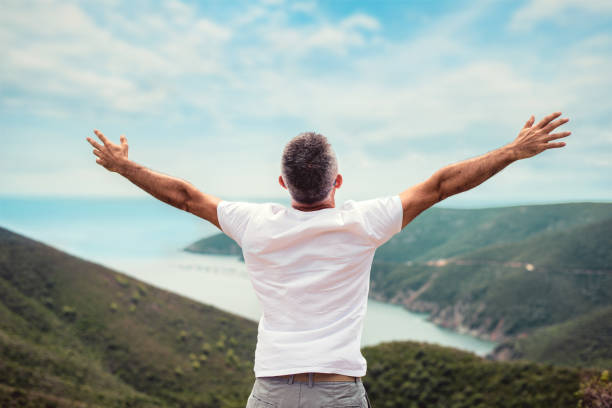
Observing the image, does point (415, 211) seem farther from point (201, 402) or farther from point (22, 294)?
point (22, 294)

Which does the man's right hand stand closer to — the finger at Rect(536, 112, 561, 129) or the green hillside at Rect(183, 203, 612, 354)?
the finger at Rect(536, 112, 561, 129)

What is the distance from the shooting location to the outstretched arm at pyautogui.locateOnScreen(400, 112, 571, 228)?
7.79 ft

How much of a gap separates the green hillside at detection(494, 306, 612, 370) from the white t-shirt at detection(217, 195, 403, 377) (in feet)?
168

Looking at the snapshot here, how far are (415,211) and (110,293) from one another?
6142 cm

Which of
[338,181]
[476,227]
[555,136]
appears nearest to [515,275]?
[476,227]

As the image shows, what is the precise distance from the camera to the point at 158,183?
2863 mm

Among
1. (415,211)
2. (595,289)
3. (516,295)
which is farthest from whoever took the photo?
(516,295)

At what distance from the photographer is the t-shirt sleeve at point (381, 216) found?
220 centimetres

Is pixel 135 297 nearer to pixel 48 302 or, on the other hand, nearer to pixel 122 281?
pixel 122 281

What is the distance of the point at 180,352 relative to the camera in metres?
51.0

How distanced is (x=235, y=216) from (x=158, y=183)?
2.42ft

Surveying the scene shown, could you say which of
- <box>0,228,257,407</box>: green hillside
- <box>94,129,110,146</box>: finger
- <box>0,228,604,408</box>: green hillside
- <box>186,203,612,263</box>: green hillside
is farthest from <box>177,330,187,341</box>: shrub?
<box>186,203,612,263</box>: green hillside

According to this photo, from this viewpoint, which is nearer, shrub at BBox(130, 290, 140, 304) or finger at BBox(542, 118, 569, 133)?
finger at BBox(542, 118, 569, 133)

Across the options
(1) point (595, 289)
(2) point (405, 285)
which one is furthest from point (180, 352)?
(2) point (405, 285)
